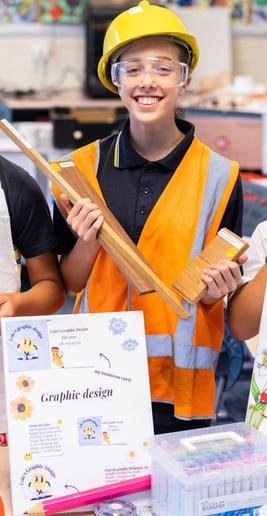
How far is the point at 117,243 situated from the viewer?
148 centimetres

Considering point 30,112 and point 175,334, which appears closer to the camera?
point 175,334

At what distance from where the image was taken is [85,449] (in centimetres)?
139

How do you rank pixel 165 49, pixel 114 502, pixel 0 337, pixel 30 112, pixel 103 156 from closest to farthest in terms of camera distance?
pixel 114 502 → pixel 0 337 → pixel 165 49 → pixel 103 156 → pixel 30 112

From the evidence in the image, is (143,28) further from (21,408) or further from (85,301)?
(21,408)

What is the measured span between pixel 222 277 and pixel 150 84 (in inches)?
16.4

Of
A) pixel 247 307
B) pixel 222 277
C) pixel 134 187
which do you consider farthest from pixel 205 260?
pixel 134 187

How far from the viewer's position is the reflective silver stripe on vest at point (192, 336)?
1618 mm

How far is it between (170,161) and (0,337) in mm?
537

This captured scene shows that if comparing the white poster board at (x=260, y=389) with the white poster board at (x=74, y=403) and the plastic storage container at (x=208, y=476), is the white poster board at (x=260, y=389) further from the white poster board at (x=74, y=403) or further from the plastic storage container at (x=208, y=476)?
the white poster board at (x=74, y=403)

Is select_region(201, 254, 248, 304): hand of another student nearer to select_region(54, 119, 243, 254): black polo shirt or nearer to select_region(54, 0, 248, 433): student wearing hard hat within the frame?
select_region(54, 0, 248, 433): student wearing hard hat

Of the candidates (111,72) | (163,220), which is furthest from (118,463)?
(111,72)

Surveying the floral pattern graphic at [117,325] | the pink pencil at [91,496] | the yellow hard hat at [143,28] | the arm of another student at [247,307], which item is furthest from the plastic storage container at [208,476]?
the yellow hard hat at [143,28]

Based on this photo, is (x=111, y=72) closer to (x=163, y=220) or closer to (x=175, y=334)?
(x=163, y=220)

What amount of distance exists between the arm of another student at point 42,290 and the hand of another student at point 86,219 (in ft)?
0.59
